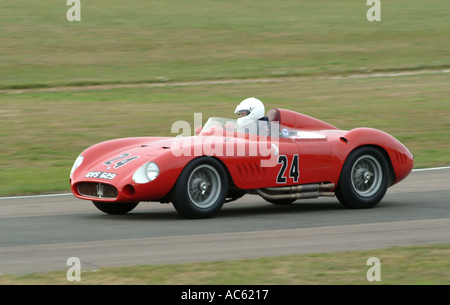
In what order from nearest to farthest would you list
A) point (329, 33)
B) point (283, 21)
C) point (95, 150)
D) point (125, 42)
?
1. point (95, 150)
2. point (125, 42)
3. point (329, 33)
4. point (283, 21)

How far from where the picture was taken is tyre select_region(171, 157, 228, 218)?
7.61 meters

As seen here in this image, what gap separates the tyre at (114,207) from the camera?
8.53 m

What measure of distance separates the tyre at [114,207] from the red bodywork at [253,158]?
0.53 m

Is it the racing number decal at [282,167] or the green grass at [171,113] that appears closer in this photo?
the racing number decal at [282,167]

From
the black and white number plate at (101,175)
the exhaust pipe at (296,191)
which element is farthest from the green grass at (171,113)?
the exhaust pipe at (296,191)

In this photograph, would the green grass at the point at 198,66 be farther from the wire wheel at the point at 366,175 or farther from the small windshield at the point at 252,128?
the wire wheel at the point at 366,175

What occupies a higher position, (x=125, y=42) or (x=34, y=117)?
(x=125, y=42)

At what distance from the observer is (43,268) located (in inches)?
218

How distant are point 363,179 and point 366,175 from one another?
0.07 meters

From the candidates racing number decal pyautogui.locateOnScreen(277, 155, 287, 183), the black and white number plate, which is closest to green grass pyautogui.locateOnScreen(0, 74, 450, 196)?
the black and white number plate

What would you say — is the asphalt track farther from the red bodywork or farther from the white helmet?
the white helmet

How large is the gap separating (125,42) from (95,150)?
27.3 metres

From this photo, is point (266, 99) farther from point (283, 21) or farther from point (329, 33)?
point (283, 21)

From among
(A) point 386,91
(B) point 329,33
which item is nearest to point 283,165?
(A) point 386,91
